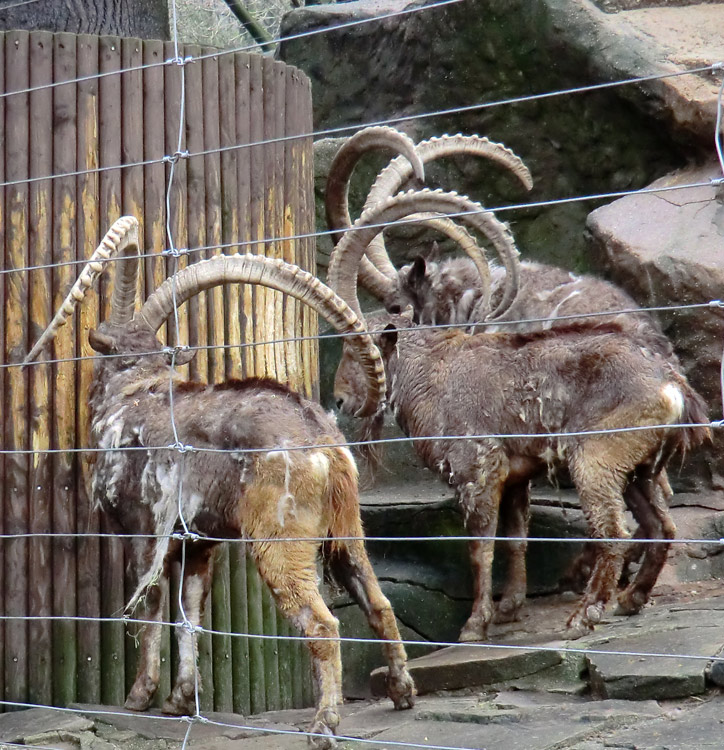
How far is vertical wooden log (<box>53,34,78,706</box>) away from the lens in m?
5.55

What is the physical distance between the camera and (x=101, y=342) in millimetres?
5547

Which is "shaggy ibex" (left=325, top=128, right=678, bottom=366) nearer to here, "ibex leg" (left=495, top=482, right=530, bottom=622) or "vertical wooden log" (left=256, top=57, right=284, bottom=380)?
"vertical wooden log" (left=256, top=57, right=284, bottom=380)

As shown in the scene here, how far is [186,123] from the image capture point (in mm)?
5992

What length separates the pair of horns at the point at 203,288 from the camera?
4691 millimetres

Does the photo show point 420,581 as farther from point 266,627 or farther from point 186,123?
point 186,123

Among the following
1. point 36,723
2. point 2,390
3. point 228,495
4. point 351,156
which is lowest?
point 36,723

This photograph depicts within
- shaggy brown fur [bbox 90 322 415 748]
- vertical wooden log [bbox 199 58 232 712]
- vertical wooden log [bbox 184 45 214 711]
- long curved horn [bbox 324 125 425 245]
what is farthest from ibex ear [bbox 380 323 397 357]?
shaggy brown fur [bbox 90 322 415 748]

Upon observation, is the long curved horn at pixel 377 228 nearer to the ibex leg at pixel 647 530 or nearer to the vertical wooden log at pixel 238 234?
the vertical wooden log at pixel 238 234

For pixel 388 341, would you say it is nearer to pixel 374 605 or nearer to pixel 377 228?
pixel 377 228

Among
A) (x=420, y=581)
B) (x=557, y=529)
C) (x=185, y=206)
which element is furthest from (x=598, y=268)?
(x=185, y=206)

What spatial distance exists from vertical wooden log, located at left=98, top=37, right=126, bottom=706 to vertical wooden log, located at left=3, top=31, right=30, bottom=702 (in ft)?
1.21

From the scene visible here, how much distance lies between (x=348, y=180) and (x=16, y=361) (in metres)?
2.50

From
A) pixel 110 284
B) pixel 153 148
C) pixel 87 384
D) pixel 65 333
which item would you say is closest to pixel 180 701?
pixel 87 384

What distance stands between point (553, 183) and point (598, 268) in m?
1.50
